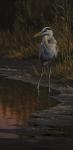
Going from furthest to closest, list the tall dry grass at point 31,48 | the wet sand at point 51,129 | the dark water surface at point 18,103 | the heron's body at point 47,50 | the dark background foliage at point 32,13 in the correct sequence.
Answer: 1. the dark background foliage at point 32,13
2. the tall dry grass at point 31,48
3. the heron's body at point 47,50
4. the dark water surface at point 18,103
5. the wet sand at point 51,129

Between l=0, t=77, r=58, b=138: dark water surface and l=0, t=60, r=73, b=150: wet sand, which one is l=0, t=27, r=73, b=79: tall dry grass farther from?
l=0, t=60, r=73, b=150: wet sand

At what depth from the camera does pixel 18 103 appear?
1207 cm

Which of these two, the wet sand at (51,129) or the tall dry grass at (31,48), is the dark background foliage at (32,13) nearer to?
the tall dry grass at (31,48)

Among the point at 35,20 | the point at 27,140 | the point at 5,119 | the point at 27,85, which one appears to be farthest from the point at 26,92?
the point at 35,20

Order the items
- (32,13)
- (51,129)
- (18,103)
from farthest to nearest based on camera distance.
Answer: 1. (32,13)
2. (18,103)
3. (51,129)

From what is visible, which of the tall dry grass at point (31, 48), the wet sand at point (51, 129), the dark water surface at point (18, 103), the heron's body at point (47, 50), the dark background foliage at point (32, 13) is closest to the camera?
the wet sand at point (51, 129)

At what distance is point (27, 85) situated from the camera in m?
15.8

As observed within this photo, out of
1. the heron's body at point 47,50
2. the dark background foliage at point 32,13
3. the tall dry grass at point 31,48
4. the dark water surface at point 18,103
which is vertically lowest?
the dark water surface at point 18,103

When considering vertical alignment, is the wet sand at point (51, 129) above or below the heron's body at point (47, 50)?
below

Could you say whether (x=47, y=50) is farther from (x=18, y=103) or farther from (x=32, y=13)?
(x=32, y=13)

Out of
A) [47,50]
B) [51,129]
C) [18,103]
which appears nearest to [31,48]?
[47,50]

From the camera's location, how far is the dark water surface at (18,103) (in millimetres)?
9705

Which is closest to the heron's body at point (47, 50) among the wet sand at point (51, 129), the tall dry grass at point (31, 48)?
the tall dry grass at point (31, 48)

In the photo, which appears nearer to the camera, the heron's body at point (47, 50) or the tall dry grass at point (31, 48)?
the heron's body at point (47, 50)
